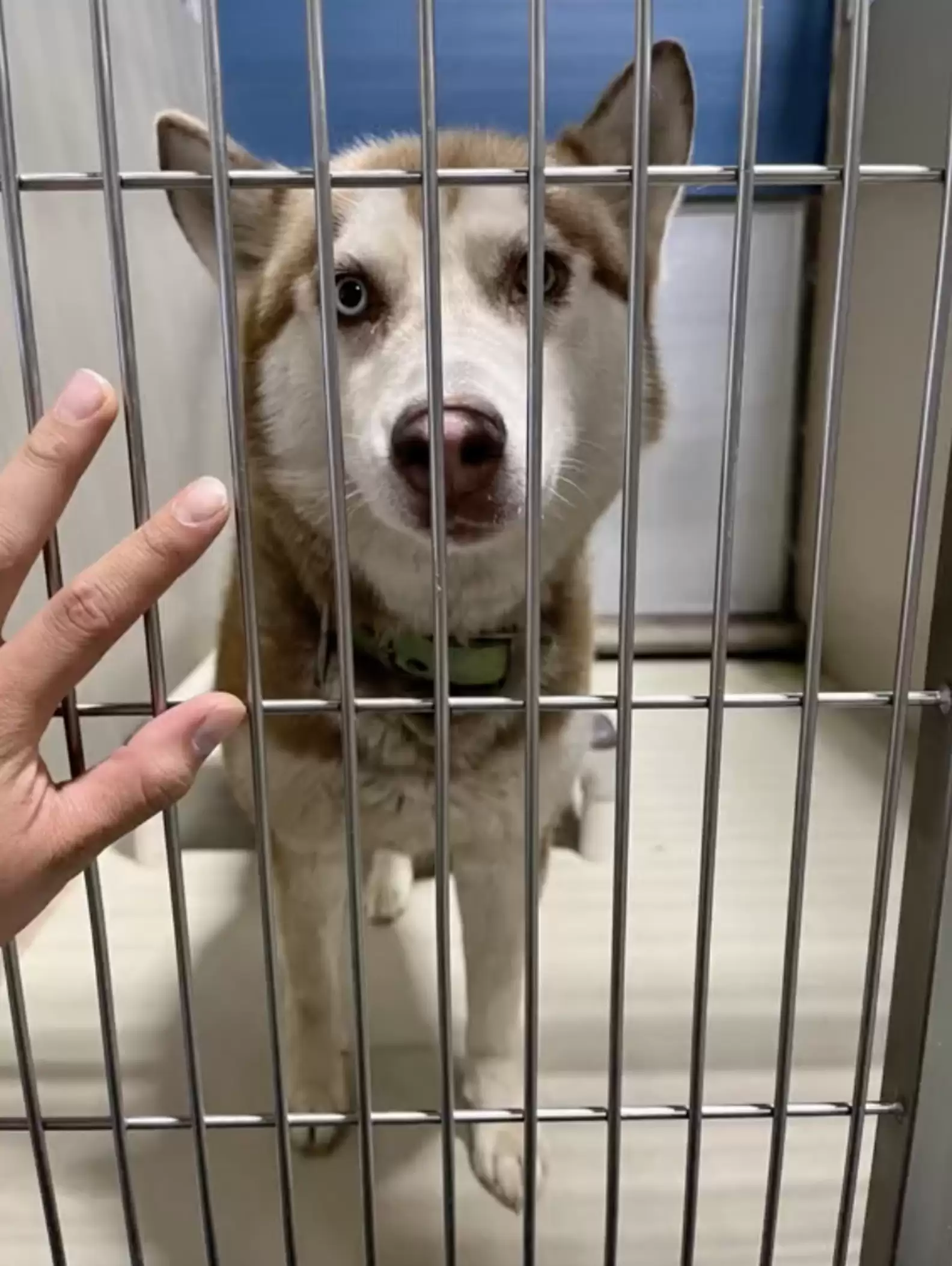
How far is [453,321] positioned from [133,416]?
28 cm

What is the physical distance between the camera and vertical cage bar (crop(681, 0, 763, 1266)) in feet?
1.52

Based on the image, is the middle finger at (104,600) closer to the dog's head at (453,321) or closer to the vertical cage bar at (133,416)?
the vertical cage bar at (133,416)

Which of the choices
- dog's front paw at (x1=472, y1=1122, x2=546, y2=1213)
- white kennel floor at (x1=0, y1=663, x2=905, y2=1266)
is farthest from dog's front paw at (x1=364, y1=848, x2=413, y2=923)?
dog's front paw at (x1=472, y1=1122, x2=546, y2=1213)

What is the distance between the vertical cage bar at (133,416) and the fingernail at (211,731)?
1.5 inches

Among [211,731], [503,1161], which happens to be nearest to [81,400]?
[211,731]

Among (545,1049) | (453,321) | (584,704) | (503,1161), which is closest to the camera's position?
(584,704)

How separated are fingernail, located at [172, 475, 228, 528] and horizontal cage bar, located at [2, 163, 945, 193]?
0.14 m

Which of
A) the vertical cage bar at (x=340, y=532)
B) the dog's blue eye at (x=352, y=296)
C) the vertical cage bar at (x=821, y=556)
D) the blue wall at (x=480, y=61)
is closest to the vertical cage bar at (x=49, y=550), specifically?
the vertical cage bar at (x=340, y=532)

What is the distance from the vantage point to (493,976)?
908 mm

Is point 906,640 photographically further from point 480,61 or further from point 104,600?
point 480,61

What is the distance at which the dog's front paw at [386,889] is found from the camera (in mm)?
1153

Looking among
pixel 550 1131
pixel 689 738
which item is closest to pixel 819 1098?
pixel 550 1131

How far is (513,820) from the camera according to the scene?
84 cm

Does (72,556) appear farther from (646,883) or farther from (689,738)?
(689,738)
